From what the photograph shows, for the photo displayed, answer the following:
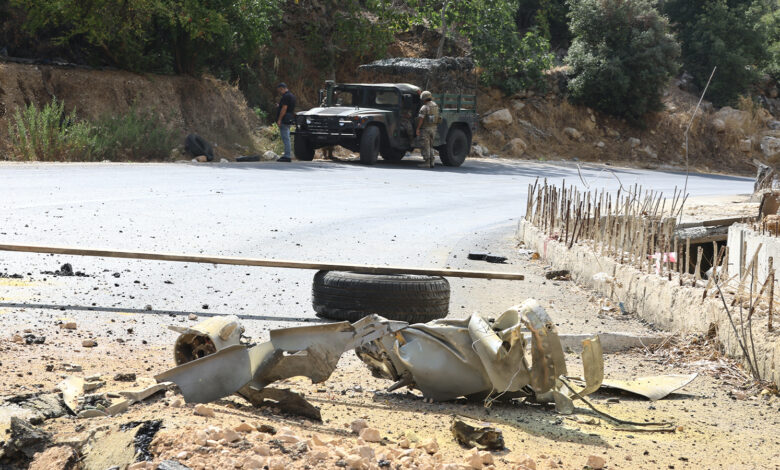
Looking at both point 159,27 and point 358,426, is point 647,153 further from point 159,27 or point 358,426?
point 358,426

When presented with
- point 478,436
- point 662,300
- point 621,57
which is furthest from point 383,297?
point 621,57

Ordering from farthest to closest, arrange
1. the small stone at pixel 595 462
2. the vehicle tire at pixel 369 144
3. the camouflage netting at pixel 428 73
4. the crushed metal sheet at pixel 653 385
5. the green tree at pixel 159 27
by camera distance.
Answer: the camouflage netting at pixel 428 73, the green tree at pixel 159 27, the vehicle tire at pixel 369 144, the crushed metal sheet at pixel 653 385, the small stone at pixel 595 462

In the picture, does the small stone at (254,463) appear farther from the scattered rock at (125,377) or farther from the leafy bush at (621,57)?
the leafy bush at (621,57)

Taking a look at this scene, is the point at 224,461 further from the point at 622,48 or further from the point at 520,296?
the point at 622,48

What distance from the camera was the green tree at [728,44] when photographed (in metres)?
40.8

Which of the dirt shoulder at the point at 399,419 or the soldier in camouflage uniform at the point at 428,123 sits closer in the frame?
the dirt shoulder at the point at 399,419

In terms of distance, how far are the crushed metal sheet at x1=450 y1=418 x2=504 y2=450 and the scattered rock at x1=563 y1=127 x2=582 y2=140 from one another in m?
35.6

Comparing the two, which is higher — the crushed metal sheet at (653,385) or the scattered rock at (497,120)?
the scattered rock at (497,120)

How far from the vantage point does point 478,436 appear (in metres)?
3.71

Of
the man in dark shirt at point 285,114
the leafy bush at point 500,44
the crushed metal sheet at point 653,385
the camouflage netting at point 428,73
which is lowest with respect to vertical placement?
the crushed metal sheet at point 653,385

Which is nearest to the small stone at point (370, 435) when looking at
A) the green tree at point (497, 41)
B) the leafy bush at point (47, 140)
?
the leafy bush at point (47, 140)

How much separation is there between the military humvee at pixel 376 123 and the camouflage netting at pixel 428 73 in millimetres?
6336

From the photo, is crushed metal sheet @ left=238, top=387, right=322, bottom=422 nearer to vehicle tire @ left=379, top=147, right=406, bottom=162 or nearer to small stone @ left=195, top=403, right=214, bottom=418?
small stone @ left=195, top=403, right=214, bottom=418

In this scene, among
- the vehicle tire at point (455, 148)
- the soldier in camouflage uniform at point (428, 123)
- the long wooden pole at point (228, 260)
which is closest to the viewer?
the long wooden pole at point (228, 260)
